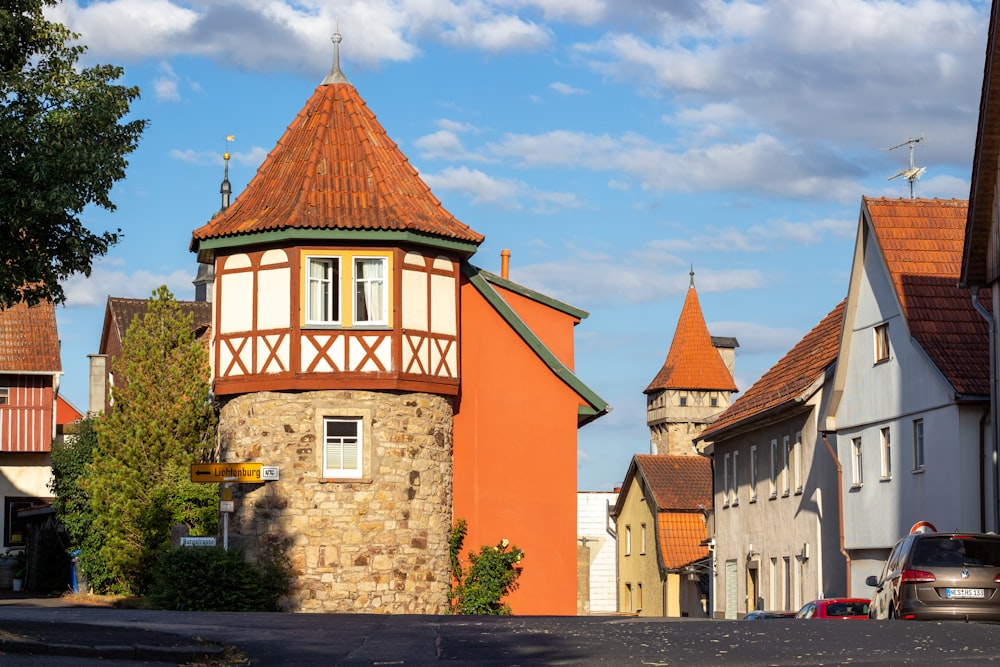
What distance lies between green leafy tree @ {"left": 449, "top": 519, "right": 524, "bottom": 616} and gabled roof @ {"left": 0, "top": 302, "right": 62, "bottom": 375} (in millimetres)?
25153

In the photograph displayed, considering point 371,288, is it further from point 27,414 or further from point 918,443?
point 27,414

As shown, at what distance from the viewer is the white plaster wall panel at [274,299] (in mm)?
31984

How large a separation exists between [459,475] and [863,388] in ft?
31.3

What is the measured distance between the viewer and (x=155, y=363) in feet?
116

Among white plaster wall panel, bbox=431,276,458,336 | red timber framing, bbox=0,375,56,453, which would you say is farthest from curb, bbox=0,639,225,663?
red timber framing, bbox=0,375,56,453

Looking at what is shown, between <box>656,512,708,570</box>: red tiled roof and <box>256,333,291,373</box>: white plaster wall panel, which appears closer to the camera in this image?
<box>256,333,291,373</box>: white plaster wall panel

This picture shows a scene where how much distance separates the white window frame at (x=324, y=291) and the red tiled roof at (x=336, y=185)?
0.81 metres

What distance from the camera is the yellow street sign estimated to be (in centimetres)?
2970

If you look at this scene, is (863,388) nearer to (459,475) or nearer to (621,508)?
(459,475)

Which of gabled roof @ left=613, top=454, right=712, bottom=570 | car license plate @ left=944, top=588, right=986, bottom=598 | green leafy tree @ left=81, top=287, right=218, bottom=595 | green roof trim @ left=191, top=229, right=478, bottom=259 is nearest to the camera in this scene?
car license plate @ left=944, top=588, right=986, bottom=598

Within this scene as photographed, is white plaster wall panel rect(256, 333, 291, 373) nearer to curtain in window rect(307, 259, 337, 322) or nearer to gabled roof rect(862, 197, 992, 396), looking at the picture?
curtain in window rect(307, 259, 337, 322)

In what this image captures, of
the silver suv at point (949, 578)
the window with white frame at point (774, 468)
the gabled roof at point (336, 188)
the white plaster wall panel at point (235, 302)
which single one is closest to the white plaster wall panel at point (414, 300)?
the gabled roof at point (336, 188)

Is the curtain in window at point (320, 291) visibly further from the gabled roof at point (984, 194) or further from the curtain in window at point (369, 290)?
the gabled roof at point (984, 194)

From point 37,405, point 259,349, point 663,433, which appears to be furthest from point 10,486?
point 663,433
